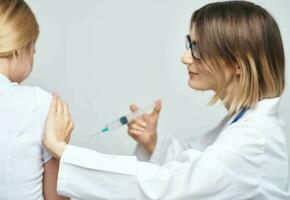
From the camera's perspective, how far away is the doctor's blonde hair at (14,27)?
3.25 ft

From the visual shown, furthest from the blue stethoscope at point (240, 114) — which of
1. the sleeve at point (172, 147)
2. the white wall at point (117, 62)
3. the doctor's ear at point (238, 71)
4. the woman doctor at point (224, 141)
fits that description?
the white wall at point (117, 62)

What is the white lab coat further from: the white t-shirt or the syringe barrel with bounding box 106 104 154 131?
the syringe barrel with bounding box 106 104 154 131

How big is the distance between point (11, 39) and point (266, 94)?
703 millimetres

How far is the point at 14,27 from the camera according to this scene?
1.00 metres

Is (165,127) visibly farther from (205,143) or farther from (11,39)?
(11,39)

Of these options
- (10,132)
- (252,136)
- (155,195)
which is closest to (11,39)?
(10,132)

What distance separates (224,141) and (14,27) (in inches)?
23.2

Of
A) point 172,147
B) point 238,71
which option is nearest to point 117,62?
point 172,147

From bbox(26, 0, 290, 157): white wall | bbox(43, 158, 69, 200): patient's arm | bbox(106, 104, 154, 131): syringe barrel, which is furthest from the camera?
bbox(26, 0, 290, 157): white wall

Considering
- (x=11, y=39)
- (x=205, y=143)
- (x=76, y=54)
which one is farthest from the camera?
(x=76, y=54)

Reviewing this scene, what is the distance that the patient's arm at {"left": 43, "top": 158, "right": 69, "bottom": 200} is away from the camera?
109 centimetres

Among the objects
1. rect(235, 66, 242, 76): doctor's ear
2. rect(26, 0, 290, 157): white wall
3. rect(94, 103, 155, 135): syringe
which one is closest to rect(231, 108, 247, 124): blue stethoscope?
rect(235, 66, 242, 76): doctor's ear

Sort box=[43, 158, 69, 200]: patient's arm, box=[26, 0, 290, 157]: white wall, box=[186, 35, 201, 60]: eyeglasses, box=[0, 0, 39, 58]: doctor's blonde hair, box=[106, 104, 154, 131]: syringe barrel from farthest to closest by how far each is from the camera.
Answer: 1. box=[26, 0, 290, 157]: white wall
2. box=[106, 104, 154, 131]: syringe barrel
3. box=[186, 35, 201, 60]: eyeglasses
4. box=[43, 158, 69, 200]: patient's arm
5. box=[0, 0, 39, 58]: doctor's blonde hair

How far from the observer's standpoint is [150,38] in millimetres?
1611
